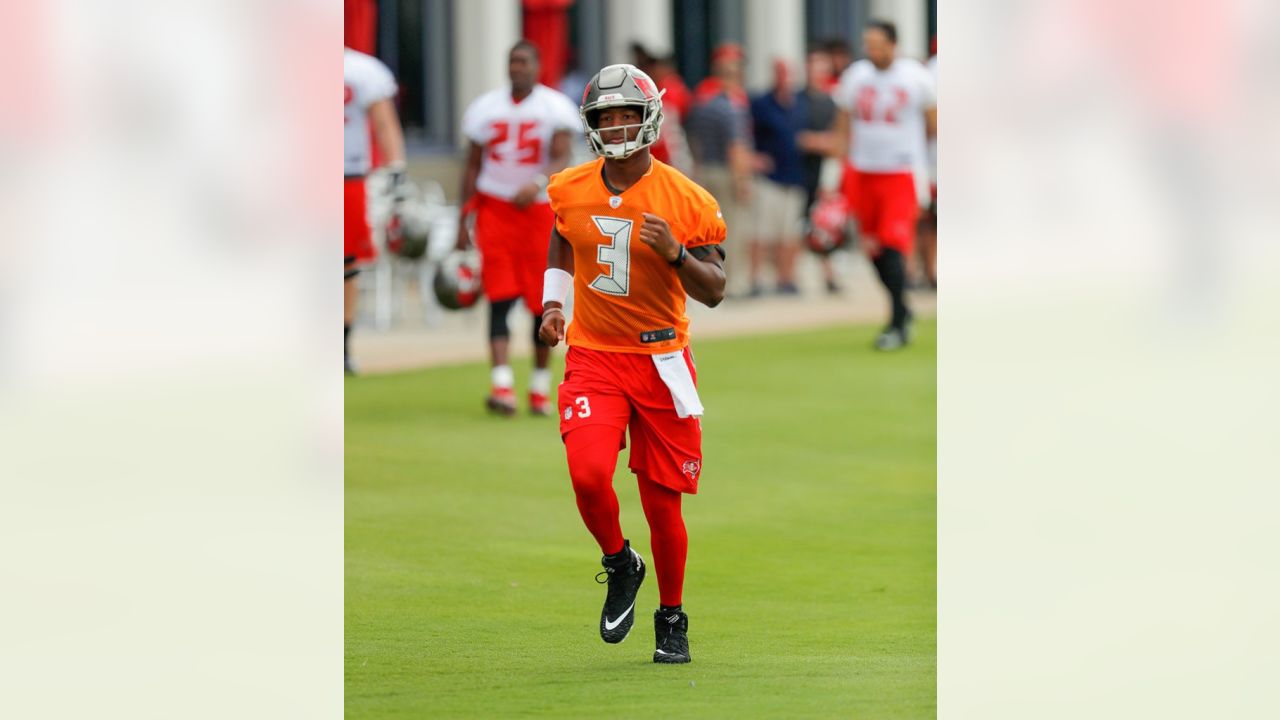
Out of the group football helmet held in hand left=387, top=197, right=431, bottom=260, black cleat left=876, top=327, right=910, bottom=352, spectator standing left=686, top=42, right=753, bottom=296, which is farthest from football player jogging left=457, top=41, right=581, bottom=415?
spectator standing left=686, top=42, right=753, bottom=296

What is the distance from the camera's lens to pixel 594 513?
632 centimetres

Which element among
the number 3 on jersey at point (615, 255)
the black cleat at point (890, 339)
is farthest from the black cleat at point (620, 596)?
the black cleat at point (890, 339)

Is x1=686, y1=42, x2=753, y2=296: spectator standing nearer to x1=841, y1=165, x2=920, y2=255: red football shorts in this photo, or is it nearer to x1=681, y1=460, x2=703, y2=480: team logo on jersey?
x1=841, y1=165, x2=920, y2=255: red football shorts

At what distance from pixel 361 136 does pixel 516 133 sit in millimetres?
1147

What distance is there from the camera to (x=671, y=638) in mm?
6414

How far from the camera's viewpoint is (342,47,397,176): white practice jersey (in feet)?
40.6

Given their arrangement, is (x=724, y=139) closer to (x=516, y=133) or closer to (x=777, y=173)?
(x=777, y=173)

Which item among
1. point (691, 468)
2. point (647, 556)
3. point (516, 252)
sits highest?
point (516, 252)

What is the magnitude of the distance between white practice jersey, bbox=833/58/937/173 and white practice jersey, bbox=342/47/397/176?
4212mm
